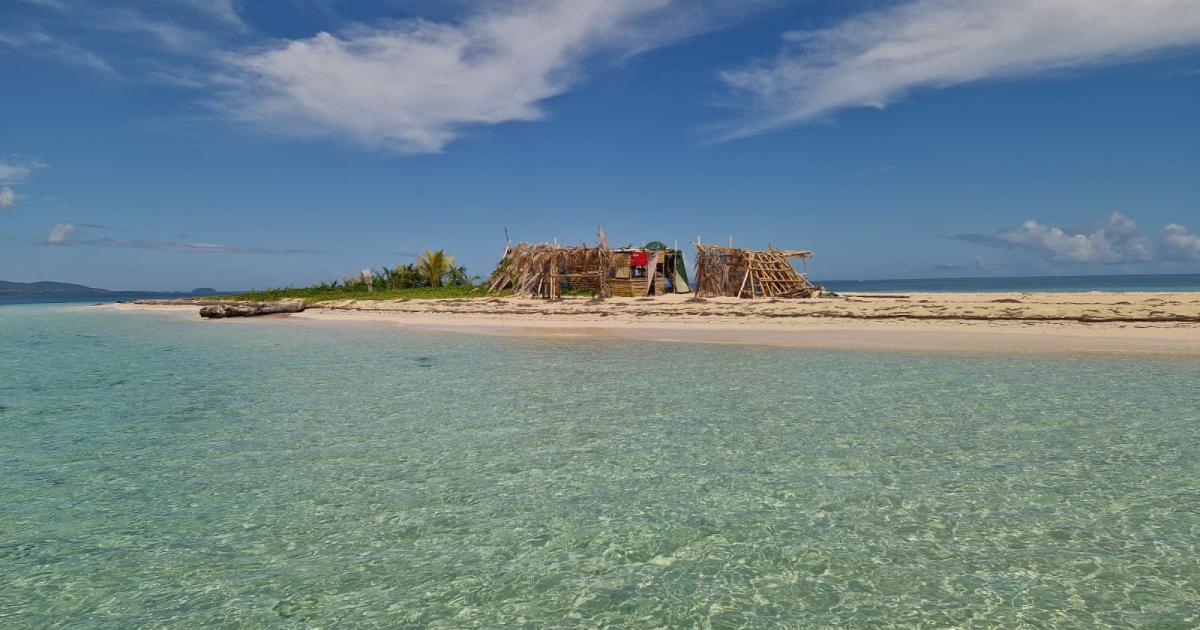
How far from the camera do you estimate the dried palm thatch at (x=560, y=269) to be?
34.9 meters

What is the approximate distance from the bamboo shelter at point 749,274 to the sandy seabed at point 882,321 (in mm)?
2273

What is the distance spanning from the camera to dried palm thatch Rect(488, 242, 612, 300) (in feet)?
115

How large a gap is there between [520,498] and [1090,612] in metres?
4.39

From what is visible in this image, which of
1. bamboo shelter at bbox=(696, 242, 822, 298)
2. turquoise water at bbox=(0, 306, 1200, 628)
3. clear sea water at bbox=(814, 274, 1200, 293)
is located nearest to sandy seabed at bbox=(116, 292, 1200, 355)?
bamboo shelter at bbox=(696, 242, 822, 298)

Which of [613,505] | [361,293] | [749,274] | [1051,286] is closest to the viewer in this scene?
[613,505]

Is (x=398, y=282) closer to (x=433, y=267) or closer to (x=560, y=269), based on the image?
(x=433, y=267)

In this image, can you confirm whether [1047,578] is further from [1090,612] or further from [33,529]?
[33,529]

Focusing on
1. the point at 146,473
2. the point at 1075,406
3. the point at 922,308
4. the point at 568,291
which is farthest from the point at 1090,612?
the point at 568,291

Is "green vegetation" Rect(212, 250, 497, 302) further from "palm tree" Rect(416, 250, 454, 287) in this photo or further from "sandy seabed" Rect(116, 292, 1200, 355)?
"sandy seabed" Rect(116, 292, 1200, 355)

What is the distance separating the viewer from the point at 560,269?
37062mm

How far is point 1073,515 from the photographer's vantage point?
5.50m

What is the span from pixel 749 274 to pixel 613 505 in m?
27.8

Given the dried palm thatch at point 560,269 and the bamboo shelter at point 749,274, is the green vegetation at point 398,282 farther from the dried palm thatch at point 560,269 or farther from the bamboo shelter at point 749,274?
the bamboo shelter at point 749,274

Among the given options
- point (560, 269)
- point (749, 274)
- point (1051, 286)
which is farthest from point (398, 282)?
point (1051, 286)
